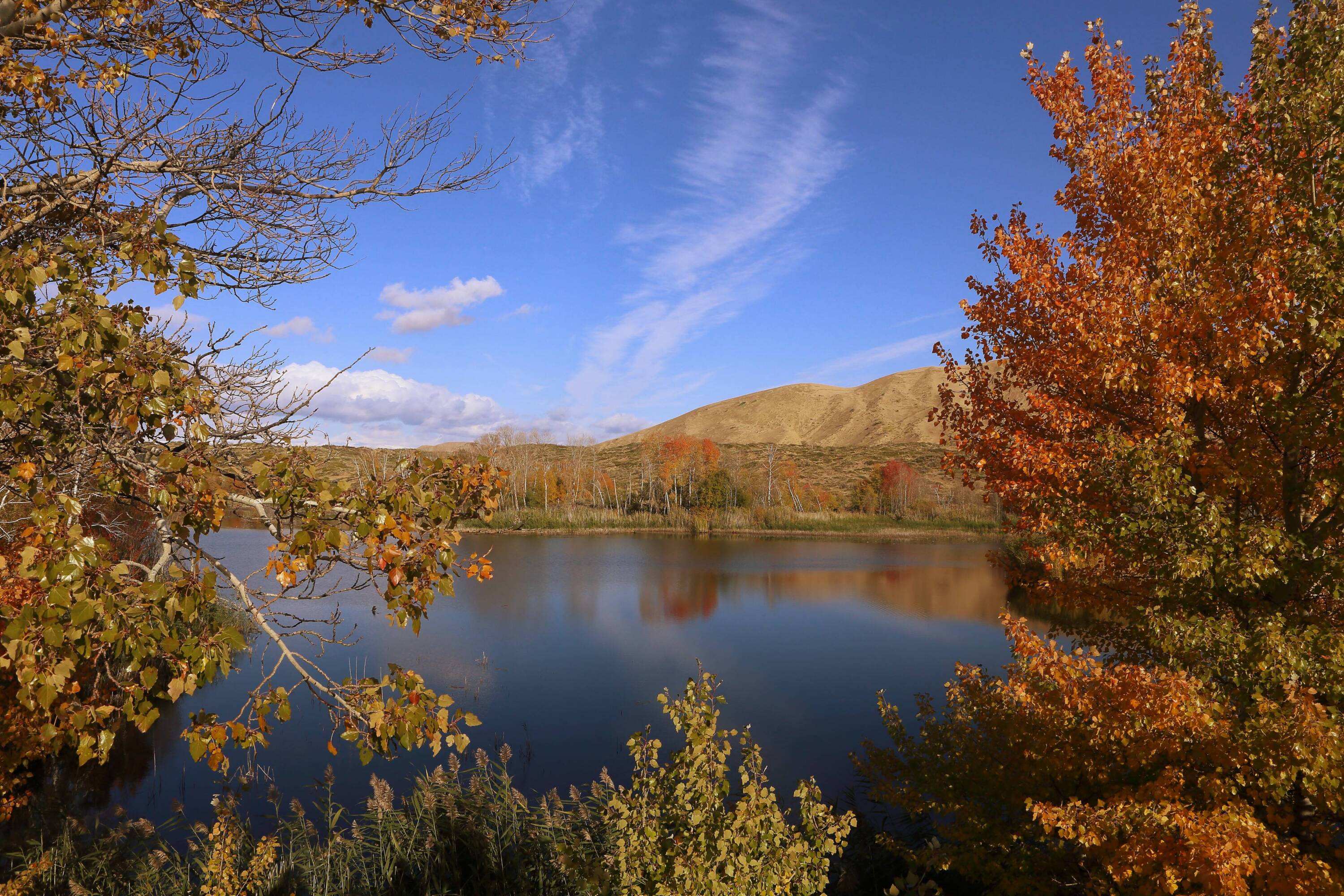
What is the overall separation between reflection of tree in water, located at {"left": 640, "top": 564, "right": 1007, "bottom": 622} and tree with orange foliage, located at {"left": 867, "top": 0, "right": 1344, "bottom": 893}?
18747mm

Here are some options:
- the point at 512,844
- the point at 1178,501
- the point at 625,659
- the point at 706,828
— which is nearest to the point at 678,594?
the point at 625,659

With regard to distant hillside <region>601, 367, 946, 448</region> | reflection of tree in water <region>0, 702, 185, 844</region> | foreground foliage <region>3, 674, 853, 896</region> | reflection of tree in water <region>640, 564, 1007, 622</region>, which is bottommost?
reflection of tree in water <region>640, 564, 1007, 622</region>

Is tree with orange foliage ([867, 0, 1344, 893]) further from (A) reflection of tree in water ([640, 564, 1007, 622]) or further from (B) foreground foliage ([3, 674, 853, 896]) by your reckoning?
(A) reflection of tree in water ([640, 564, 1007, 622])

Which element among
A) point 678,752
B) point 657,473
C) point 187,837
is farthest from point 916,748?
point 657,473

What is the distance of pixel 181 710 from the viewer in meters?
16.1

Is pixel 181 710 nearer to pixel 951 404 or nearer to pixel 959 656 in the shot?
pixel 951 404

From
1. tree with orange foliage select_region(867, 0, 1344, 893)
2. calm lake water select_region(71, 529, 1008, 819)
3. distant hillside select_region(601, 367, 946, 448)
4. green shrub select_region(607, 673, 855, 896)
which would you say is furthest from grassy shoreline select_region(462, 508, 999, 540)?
Result: distant hillside select_region(601, 367, 946, 448)

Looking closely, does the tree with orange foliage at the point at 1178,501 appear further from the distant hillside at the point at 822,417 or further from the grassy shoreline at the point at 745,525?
the distant hillside at the point at 822,417

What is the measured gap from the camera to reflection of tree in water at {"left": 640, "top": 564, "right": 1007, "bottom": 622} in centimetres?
2750

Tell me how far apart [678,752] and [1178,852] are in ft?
11.3

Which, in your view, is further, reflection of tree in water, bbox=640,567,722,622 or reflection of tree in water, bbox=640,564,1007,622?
reflection of tree in water, bbox=640,564,1007,622

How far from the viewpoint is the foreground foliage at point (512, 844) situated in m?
4.17

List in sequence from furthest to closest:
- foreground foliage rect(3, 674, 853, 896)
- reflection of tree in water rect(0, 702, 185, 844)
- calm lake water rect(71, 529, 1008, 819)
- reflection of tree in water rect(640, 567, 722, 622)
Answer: reflection of tree in water rect(640, 567, 722, 622)
calm lake water rect(71, 529, 1008, 819)
reflection of tree in water rect(0, 702, 185, 844)
foreground foliage rect(3, 674, 853, 896)

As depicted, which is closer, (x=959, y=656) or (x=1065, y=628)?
(x=1065, y=628)
